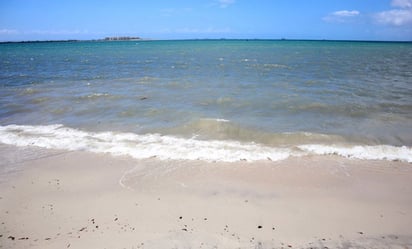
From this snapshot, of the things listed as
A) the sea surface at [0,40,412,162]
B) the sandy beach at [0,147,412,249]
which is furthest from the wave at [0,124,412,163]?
the sandy beach at [0,147,412,249]

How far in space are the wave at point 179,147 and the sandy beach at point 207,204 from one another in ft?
1.34

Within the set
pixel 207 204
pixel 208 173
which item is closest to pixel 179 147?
pixel 208 173

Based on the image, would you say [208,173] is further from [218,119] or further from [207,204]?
[218,119]

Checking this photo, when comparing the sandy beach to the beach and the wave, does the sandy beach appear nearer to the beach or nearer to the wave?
the beach

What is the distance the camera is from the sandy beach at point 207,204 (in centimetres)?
419

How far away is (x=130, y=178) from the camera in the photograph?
6.13 meters

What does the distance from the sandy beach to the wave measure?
409mm

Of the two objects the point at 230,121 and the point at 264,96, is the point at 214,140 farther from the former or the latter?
the point at 264,96

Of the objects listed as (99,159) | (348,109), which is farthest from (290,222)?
(348,109)

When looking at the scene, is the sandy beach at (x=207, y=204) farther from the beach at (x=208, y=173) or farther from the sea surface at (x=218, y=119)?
the sea surface at (x=218, y=119)

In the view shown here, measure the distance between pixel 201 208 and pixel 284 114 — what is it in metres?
6.93

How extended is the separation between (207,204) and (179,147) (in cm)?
297

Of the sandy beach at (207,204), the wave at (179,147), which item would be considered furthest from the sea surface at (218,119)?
the sandy beach at (207,204)

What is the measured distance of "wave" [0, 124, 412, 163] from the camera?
23.8 feet
